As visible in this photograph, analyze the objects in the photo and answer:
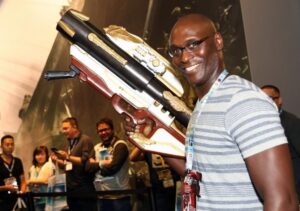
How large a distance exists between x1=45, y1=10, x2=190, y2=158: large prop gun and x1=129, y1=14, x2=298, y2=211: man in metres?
1.02

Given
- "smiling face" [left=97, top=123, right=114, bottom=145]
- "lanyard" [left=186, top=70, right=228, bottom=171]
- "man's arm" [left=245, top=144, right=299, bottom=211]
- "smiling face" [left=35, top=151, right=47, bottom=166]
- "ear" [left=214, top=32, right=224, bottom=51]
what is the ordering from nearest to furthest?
"man's arm" [left=245, top=144, right=299, bottom=211], "lanyard" [left=186, top=70, right=228, bottom=171], "ear" [left=214, top=32, right=224, bottom=51], "smiling face" [left=97, top=123, right=114, bottom=145], "smiling face" [left=35, top=151, right=47, bottom=166]

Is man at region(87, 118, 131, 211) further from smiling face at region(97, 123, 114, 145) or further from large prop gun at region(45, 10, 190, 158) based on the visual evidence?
large prop gun at region(45, 10, 190, 158)

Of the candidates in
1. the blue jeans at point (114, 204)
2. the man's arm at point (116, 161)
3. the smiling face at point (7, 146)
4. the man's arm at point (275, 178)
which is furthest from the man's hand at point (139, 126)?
the smiling face at point (7, 146)

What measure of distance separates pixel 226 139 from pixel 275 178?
21 cm

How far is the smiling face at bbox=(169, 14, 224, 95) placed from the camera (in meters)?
1.96

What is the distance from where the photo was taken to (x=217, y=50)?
6.60 feet

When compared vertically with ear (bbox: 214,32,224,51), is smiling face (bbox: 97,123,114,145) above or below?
above

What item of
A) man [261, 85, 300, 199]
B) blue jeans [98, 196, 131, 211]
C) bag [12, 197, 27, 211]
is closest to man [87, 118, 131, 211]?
blue jeans [98, 196, 131, 211]

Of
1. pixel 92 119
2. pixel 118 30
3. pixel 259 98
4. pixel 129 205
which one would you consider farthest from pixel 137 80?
pixel 92 119

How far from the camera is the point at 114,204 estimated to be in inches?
221

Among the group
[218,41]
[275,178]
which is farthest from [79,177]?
[275,178]

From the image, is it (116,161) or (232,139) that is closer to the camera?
(232,139)

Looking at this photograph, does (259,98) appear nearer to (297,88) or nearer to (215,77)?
(215,77)

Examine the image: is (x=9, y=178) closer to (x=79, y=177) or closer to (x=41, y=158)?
(x=41, y=158)
